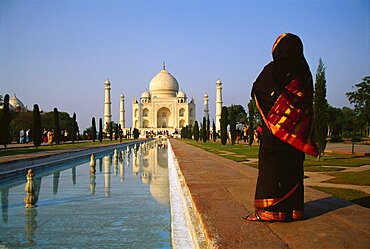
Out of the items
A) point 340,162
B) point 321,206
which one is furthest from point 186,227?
point 340,162

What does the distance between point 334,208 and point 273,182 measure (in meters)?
0.68

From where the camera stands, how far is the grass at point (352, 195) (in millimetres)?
3439

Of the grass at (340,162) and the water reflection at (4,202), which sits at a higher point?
the grass at (340,162)

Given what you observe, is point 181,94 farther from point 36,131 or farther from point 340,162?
point 340,162

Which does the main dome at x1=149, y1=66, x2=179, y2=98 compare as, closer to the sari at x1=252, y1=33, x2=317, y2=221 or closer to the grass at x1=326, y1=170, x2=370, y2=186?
the grass at x1=326, y1=170, x2=370, y2=186

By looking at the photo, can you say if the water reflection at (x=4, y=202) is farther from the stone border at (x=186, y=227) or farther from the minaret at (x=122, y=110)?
the minaret at (x=122, y=110)

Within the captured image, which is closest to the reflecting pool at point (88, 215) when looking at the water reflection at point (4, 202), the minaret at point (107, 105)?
the water reflection at point (4, 202)

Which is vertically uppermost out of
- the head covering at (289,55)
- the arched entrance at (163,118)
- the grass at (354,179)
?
the arched entrance at (163,118)

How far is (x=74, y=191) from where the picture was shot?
513 centimetres

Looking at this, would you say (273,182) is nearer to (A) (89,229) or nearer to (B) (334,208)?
(B) (334,208)

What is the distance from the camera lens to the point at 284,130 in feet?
7.64

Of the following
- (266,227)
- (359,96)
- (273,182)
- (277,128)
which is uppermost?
(359,96)

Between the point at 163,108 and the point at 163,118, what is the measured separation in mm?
2309

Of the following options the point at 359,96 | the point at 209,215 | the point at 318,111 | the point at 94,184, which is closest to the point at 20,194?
the point at 94,184
